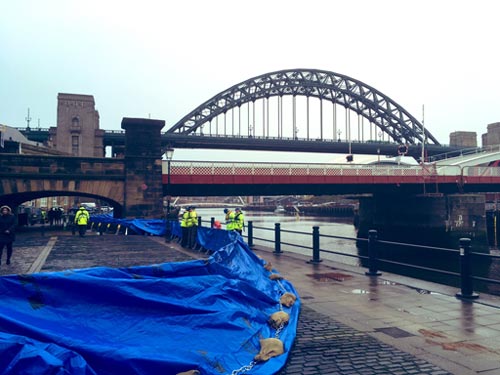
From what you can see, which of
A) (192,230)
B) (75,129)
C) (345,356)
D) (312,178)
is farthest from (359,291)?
(75,129)

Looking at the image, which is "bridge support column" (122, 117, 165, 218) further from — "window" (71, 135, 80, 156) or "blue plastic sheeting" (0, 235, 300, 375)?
"window" (71, 135, 80, 156)

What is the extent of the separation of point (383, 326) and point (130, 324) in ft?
14.0

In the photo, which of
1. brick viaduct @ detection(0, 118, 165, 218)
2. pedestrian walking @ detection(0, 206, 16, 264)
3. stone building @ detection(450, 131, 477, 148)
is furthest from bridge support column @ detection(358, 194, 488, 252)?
stone building @ detection(450, 131, 477, 148)

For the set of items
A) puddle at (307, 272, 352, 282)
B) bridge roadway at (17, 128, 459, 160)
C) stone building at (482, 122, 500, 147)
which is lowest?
puddle at (307, 272, 352, 282)

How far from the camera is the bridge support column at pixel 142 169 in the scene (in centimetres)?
2880

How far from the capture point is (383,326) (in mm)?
7027

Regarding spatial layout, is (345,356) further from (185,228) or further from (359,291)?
(185,228)

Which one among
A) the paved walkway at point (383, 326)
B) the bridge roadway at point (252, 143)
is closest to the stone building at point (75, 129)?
the bridge roadway at point (252, 143)

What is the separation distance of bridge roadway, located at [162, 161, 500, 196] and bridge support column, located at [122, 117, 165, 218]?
1368 millimetres

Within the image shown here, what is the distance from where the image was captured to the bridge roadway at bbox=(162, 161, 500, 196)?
32062mm

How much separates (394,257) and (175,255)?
72.8ft

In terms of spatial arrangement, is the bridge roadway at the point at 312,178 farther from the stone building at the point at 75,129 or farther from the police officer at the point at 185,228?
the stone building at the point at 75,129

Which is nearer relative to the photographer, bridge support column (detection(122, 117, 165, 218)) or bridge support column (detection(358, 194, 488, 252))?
bridge support column (detection(122, 117, 165, 218))

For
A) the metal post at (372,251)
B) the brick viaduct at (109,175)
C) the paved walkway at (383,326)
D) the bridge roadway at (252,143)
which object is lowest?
the paved walkway at (383,326)
